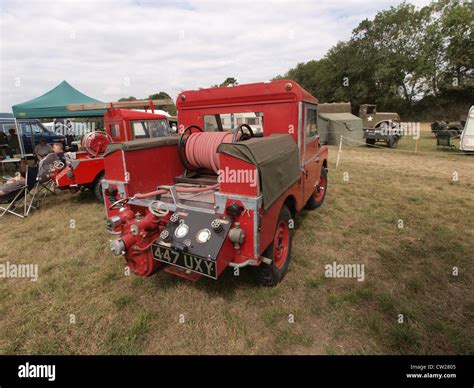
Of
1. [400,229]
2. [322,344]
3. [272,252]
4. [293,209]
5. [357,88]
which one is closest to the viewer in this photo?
[322,344]

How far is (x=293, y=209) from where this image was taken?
3748 millimetres

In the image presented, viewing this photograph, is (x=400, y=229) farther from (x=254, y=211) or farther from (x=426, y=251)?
(x=254, y=211)

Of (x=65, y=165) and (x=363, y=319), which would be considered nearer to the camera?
(x=363, y=319)

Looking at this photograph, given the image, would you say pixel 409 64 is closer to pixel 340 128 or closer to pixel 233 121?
pixel 340 128

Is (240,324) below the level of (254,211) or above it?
below

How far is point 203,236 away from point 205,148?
160cm

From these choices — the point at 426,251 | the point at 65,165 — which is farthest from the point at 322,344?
the point at 65,165

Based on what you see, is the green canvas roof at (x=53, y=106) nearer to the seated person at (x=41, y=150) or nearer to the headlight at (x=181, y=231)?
the seated person at (x=41, y=150)

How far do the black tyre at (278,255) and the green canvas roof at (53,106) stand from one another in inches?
368

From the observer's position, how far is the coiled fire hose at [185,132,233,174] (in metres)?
3.59

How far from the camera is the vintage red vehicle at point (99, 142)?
588cm

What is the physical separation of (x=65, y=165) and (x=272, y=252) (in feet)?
18.6

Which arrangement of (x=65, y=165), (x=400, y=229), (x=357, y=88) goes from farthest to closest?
(x=357, y=88) < (x=65, y=165) < (x=400, y=229)
